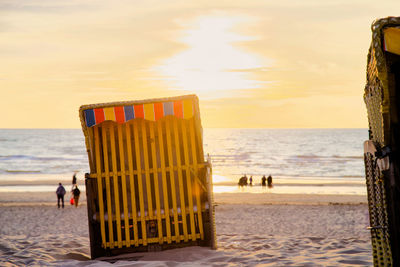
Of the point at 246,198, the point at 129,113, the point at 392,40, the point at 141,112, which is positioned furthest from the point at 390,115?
the point at 246,198

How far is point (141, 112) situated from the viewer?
8172mm

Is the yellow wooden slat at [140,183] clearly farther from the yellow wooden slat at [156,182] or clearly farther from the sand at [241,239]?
the sand at [241,239]

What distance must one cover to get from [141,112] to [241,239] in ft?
14.7

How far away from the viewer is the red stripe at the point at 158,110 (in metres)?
→ 8.20

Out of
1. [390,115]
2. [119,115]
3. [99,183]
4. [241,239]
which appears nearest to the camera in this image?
[390,115]

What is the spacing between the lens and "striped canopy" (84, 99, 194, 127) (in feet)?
26.7

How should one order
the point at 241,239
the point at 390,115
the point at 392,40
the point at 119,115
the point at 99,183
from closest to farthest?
the point at 392,40
the point at 390,115
the point at 119,115
the point at 99,183
the point at 241,239

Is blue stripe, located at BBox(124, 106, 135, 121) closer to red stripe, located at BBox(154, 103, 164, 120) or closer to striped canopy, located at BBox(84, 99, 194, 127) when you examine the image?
striped canopy, located at BBox(84, 99, 194, 127)

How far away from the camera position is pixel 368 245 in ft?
30.1

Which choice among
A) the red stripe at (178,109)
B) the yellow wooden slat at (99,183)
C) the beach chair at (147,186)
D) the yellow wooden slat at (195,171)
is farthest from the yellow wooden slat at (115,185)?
the yellow wooden slat at (195,171)

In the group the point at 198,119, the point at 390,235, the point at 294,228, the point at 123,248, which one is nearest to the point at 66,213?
the point at 294,228

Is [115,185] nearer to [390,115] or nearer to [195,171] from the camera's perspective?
[195,171]

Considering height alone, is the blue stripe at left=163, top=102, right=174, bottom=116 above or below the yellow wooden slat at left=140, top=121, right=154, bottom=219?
above

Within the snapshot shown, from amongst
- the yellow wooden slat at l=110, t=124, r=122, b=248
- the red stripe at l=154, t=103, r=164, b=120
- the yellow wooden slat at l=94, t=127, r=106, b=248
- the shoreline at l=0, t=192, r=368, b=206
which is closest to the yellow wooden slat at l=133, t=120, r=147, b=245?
the yellow wooden slat at l=110, t=124, r=122, b=248
